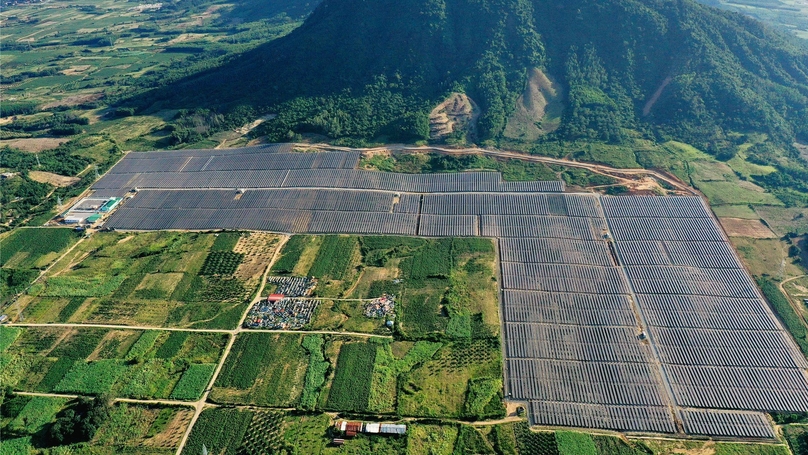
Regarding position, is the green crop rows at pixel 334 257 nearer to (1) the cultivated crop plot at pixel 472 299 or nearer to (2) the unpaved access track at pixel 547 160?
(1) the cultivated crop plot at pixel 472 299

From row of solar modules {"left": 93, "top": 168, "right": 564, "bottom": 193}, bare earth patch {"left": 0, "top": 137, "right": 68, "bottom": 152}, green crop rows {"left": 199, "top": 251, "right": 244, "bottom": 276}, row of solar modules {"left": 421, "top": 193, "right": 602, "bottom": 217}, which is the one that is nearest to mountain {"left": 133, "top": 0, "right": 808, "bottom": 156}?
row of solar modules {"left": 93, "top": 168, "right": 564, "bottom": 193}

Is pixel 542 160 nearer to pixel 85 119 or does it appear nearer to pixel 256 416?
pixel 256 416

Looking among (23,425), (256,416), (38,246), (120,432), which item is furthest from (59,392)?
(38,246)

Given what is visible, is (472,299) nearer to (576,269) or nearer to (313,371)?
(576,269)

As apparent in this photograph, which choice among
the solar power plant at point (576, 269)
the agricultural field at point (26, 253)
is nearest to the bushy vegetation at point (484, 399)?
the solar power plant at point (576, 269)

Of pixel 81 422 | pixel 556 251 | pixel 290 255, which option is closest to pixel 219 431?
pixel 81 422

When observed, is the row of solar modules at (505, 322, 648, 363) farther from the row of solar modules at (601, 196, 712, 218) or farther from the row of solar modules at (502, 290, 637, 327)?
the row of solar modules at (601, 196, 712, 218)
